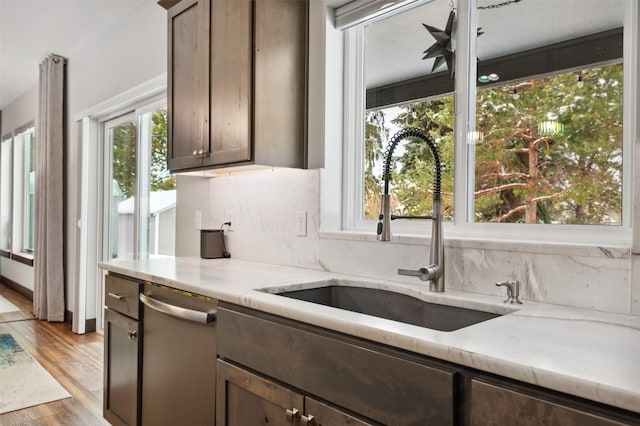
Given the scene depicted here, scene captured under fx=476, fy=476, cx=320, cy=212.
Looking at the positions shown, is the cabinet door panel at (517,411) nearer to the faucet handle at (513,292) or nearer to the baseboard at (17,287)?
the faucet handle at (513,292)

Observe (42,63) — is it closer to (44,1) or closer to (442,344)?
(44,1)

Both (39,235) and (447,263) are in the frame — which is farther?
(39,235)

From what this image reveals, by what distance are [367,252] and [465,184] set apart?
1.53 feet

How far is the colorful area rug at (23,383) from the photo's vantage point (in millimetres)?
2755

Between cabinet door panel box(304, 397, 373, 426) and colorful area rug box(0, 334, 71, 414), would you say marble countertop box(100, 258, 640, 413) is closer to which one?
cabinet door panel box(304, 397, 373, 426)

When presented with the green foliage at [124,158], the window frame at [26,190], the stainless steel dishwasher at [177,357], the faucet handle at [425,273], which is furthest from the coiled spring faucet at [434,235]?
the window frame at [26,190]

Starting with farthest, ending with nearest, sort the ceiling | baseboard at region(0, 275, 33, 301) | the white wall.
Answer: baseboard at region(0, 275, 33, 301)
the ceiling
the white wall

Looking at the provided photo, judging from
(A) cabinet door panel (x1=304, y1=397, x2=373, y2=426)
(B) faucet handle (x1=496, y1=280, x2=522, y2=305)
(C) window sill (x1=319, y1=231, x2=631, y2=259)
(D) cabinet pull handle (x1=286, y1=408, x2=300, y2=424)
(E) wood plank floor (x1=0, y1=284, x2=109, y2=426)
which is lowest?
(E) wood plank floor (x1=0, y1=284, x2=109, y2=426)

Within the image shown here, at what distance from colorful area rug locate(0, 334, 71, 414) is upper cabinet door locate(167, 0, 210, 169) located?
1.59 m

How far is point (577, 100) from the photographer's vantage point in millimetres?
1519

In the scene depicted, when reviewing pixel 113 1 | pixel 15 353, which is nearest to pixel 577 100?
pixel 113 1

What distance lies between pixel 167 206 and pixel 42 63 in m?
2.68

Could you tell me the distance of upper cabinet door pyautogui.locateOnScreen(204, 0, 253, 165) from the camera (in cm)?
208

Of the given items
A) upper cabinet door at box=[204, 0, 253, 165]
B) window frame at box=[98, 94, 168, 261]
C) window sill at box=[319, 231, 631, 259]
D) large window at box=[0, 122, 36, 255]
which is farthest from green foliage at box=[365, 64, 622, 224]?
large window at box=[0, 122, 36, 255]
